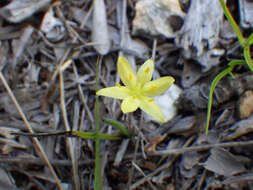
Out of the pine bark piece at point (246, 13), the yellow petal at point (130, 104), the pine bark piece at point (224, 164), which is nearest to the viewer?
the yellow petal at point (130, 104)

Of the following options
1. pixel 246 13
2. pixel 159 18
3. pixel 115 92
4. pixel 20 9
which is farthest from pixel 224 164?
pixel 20 9

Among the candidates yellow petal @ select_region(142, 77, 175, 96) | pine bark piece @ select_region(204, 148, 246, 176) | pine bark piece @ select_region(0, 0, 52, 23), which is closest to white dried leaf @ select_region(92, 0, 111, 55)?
pine bark piece @ select_region(0, 0, 52, 23)

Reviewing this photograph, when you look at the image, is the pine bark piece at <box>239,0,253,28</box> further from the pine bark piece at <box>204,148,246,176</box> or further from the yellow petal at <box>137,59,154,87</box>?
the pine bark piece at <box>204,148,246,176</box>

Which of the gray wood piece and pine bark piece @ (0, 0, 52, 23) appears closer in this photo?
the gray wood piece

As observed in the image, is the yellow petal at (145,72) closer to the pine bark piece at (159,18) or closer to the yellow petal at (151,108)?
the yellow petal at (151,108)

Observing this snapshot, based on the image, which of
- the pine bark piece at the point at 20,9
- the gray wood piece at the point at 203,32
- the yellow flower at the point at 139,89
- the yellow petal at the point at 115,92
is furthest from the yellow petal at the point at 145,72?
the pine bark piece at the point at 20,9

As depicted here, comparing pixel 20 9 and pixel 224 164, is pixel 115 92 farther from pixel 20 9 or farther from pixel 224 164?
pixel 20 9
